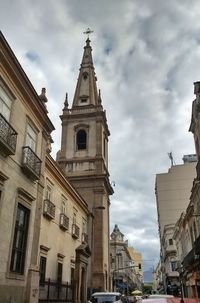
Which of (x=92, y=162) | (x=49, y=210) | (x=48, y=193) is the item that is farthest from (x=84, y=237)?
(x=49, y=210)

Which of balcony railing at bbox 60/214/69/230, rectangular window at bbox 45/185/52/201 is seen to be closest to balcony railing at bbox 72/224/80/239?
balcony railing at bbox 60/214/69/230

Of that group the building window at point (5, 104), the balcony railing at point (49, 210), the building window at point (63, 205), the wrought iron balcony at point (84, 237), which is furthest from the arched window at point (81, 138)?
the building window at point (5, 104)

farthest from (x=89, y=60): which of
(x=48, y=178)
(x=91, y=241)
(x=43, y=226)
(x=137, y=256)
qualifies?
(x=137, y=256)

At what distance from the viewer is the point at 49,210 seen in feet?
66.6

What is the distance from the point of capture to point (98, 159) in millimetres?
36062

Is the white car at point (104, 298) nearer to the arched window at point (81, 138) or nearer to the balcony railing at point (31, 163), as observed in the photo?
the balcony railing at point (31, 163)

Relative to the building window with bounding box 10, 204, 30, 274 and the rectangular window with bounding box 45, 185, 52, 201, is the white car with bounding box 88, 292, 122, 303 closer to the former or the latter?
the building window with bounding box 10, 204, 30, 274

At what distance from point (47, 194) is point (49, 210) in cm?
125

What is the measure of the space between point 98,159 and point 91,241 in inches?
342

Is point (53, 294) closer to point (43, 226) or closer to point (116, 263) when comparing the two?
point (43, 226)

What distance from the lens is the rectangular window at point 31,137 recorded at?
14.8 meters

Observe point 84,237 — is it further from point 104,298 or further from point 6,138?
point 6,138

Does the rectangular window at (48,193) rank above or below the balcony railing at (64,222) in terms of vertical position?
above

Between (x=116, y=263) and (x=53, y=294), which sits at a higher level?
(x=116, y=263)
